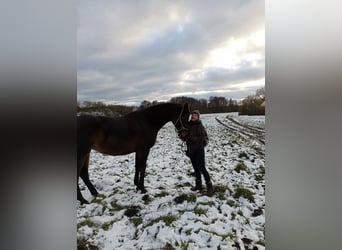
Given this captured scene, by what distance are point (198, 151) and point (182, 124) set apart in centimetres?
17

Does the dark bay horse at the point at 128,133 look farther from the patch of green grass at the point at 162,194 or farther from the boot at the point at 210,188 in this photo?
the boot at the point at 210,188

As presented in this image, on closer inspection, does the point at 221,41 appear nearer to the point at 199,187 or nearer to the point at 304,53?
the point at 304,53

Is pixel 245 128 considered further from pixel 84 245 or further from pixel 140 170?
pixel 84 245

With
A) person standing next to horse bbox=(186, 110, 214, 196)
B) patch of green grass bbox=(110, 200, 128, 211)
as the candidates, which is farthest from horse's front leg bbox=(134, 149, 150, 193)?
person standing next to horse bbox=(186, 110, 214, 196)

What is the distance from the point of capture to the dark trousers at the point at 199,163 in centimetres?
120

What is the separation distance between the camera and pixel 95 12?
→ 44.6 inches

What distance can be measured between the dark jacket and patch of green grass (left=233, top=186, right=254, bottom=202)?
0.97 ft

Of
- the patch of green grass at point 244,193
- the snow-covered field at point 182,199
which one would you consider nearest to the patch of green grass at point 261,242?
the snow-covered field at point 182,199

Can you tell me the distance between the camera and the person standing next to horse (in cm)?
121

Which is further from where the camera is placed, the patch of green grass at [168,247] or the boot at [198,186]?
the boot at [198,186]

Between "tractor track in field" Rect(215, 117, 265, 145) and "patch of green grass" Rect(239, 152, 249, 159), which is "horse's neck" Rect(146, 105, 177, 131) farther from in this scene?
"patch of green grass" Rect(239, 152, 249, 159)

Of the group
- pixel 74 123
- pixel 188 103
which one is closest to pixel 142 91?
pixel 188 103

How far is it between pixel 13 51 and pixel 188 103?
2.73ft

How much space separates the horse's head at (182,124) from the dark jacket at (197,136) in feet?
0.10
